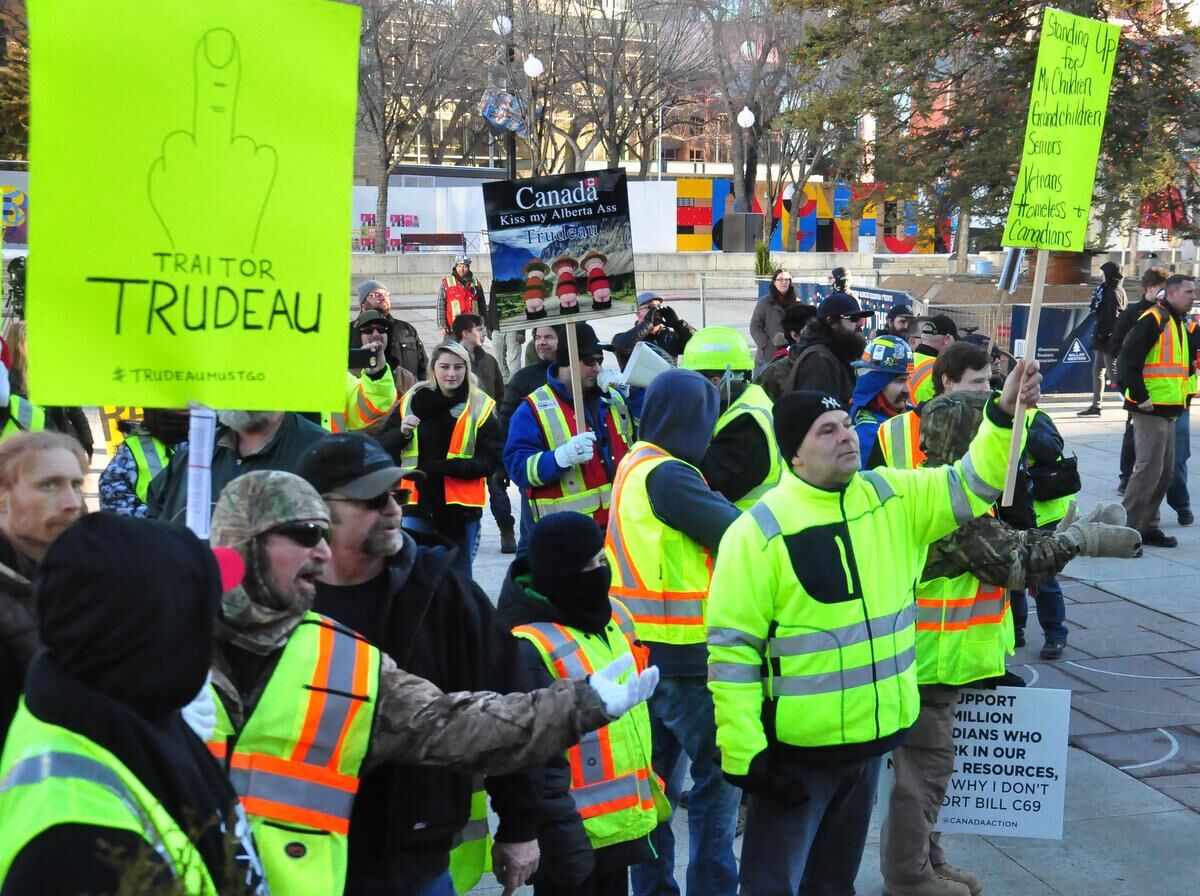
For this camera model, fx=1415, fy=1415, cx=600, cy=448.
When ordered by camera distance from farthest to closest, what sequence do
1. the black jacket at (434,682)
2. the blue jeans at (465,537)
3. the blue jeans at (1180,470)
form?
the blue jeans at (1180,470), the blue jeans at (465,537), the black jacket at (434,682)

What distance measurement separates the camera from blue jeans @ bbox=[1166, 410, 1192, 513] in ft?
35.3

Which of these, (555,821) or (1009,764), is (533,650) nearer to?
(555,821)

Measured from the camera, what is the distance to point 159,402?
8.77 feet

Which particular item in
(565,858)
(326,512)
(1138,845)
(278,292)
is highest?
(278,292)

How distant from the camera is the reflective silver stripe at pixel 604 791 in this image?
12.5ft

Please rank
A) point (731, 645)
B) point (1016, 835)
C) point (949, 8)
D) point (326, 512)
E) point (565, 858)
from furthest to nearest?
point (949, 8) → point (1016, 835) → point (731, 645) → point (565, 858) → point (326, 512)

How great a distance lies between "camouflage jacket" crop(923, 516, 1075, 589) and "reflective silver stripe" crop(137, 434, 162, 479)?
2805mm

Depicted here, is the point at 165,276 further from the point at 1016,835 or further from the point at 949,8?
the point at 949,8

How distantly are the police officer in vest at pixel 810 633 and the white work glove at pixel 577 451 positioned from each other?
2.73 m

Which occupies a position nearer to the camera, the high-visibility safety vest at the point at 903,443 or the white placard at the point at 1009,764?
the white placard at the point at 1009,764

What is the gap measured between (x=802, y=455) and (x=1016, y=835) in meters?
1.89

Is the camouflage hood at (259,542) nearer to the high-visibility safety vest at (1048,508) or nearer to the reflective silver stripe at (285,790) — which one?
the reflective silver stripe at (285,790)

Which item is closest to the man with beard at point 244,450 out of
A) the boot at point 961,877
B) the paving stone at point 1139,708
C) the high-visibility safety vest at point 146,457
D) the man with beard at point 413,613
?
the high-visibility safety vest at point 146,457

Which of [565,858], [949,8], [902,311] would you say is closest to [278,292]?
[565,858]
